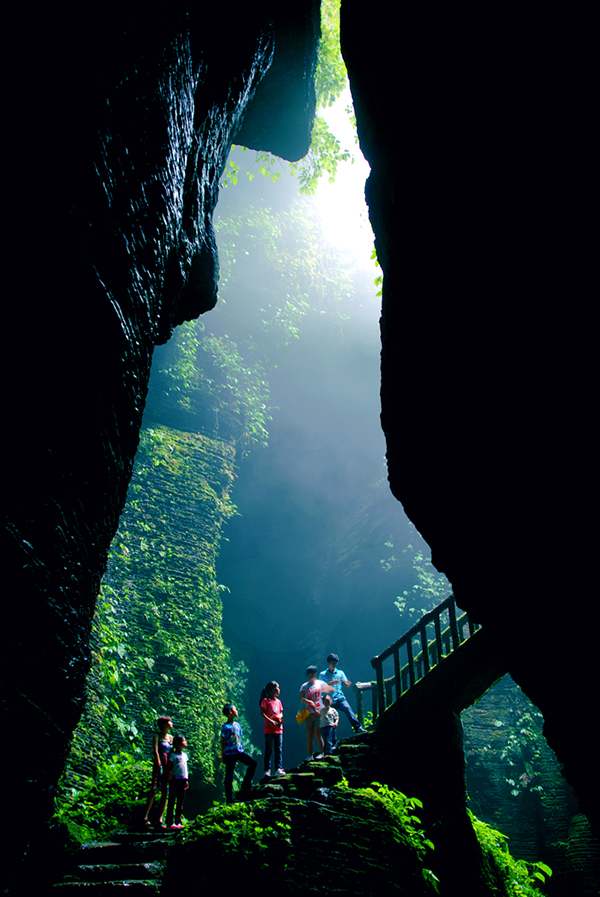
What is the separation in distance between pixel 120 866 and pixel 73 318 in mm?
4822

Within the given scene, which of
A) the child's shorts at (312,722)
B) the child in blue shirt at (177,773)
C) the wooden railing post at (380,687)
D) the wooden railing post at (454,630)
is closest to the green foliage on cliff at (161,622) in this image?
the child in blue shirt at (177,773)

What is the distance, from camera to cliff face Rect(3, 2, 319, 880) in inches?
32.7

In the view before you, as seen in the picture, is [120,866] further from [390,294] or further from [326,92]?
[326,92]

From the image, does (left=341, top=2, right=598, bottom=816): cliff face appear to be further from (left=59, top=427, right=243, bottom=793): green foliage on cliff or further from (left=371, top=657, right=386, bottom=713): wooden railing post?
(left=59, top=427, right=243, bottom=793): green foliage on cliff

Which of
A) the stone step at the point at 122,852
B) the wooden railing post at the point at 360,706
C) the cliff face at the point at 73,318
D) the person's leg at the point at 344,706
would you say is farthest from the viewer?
the wooden railing post at the point at 360,706

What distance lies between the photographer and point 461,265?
1.96 metres

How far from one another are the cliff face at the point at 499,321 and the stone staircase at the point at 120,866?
3.50 meters

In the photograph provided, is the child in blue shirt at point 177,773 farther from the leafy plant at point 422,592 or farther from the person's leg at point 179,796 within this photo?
the leafy plant at point 422,592

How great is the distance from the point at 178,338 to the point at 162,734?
12580 mm

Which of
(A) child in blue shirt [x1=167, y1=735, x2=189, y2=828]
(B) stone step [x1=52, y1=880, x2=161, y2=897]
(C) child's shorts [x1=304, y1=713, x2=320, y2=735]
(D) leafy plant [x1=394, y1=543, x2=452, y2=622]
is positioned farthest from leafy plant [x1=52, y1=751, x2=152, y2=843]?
(D) leafy plant [x1=394, y1=543, x2=452, y2=622]

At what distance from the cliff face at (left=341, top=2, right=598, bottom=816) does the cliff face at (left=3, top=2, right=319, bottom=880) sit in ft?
4.03

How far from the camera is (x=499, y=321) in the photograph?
1816 millimetres

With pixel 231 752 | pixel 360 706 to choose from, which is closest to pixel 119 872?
pixel 231 752

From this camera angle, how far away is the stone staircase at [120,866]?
3438mm
